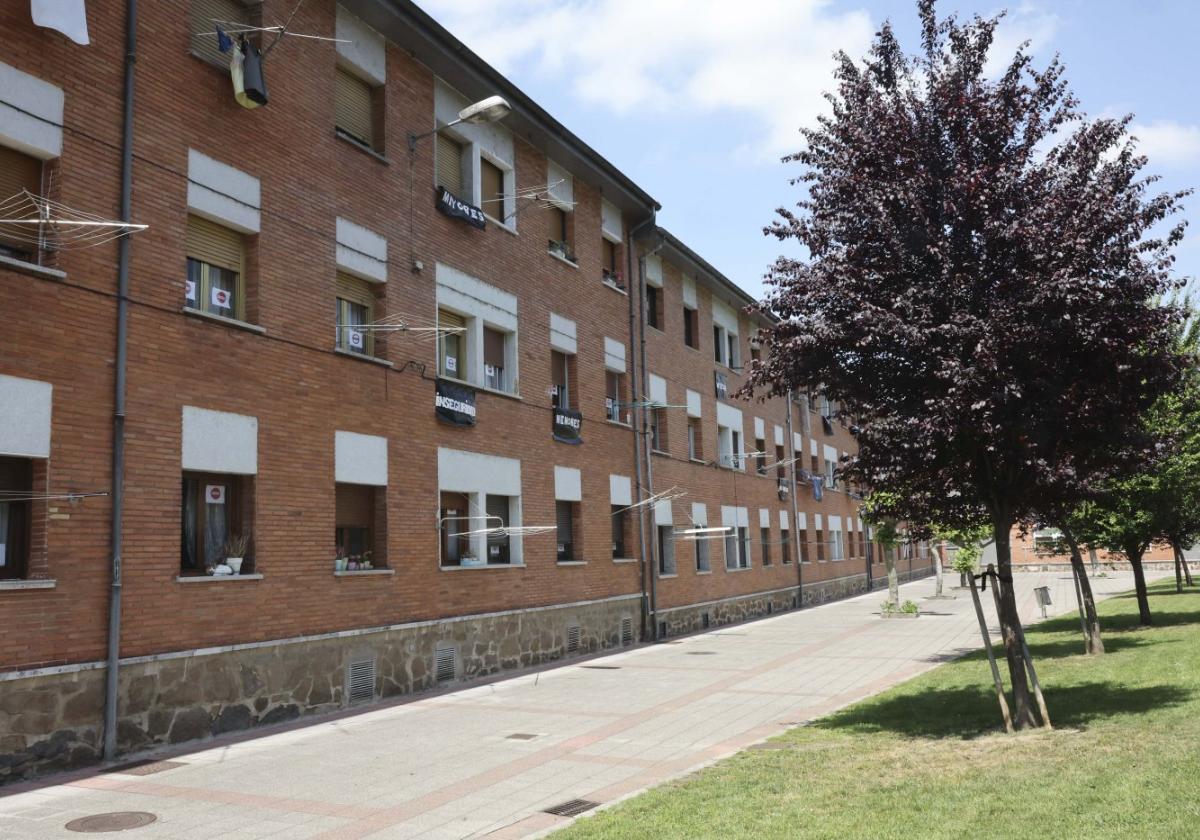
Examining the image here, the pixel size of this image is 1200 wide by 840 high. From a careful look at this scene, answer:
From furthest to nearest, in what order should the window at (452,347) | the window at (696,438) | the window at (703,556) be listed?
the window at (696,438), the window at (703,556), the window at (452,347)

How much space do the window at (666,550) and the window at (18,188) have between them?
16.8 metres

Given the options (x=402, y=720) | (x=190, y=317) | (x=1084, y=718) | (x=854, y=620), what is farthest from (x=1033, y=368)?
(x=854, y=620)

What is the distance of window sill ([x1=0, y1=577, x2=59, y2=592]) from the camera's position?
8992 mm

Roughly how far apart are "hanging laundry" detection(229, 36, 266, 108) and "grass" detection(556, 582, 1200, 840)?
369 inches

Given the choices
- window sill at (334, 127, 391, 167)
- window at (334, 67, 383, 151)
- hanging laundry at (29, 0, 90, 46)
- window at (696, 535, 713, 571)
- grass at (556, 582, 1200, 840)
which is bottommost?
grass at (556, 582, 1200, 840)

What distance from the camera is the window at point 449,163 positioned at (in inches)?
659

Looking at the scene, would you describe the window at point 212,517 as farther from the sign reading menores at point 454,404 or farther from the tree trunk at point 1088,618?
the tree trunk at point 1088,618

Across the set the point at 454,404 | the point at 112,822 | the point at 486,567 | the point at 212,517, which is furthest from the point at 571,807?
Answer: the point at 454,404

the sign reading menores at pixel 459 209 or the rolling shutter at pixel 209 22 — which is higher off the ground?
the rolling shutter at pixel 209 22

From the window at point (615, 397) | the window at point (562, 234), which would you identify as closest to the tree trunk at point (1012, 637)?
the window at point (562, 234)

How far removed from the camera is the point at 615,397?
22609 mm

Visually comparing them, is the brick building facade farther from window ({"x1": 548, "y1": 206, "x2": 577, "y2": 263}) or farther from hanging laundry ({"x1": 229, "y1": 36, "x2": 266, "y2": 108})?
hanging laundry ({"x1": 229, "y1": 36, "x2": 266, "y2": 108})

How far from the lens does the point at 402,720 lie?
12148 mm

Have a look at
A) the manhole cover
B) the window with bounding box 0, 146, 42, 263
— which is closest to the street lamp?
the window with bounding box 0, 146, 42, 263
